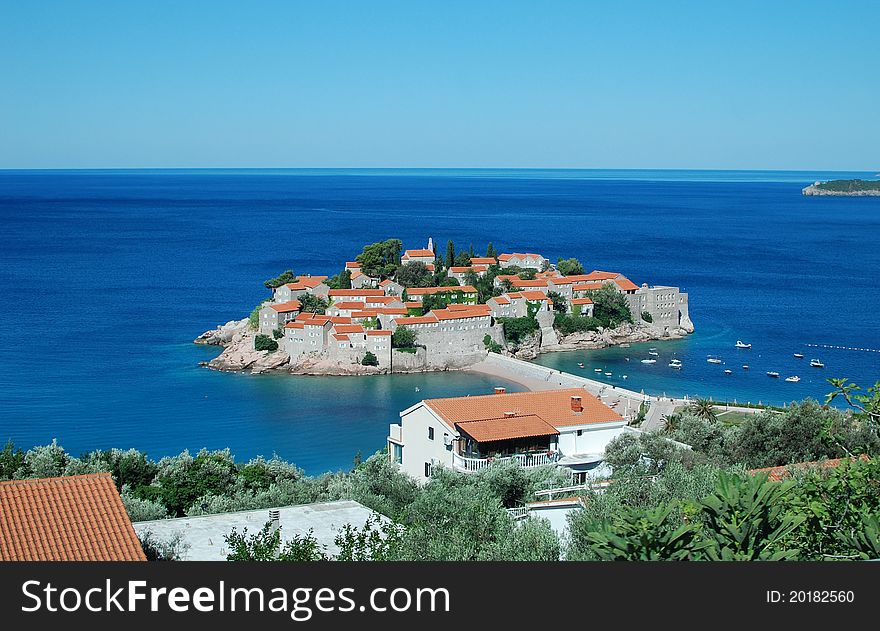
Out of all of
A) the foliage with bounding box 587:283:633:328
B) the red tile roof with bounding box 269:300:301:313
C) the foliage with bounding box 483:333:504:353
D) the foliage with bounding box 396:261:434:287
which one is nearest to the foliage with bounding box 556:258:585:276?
the foliage with bounding box 587:283:633:328

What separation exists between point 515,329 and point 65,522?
45.5 m

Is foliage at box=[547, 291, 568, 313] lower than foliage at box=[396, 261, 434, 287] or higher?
lower

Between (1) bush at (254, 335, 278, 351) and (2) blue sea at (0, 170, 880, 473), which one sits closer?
(2) blue sea at (0, 170, 880, 473)

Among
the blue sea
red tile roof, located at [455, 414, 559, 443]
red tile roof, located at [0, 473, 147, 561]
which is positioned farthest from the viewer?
the blue sea

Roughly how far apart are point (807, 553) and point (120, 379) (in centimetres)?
4249

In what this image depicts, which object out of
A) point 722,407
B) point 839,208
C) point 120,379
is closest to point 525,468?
point 722,407

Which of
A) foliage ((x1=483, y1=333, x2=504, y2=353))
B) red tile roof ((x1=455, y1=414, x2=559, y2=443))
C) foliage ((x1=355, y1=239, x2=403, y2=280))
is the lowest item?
Answer: foliage ((x1=483, y1=333, x2=504, y2=353))

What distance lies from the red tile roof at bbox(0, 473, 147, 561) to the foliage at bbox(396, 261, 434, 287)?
4902cm

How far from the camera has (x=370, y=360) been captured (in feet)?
159

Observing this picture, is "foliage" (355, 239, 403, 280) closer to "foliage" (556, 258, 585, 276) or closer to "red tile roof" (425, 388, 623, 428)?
"foliage" (556, 258, 585, 276)

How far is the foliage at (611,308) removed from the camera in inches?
2250

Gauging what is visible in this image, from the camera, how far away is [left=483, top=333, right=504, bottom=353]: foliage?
51.4 m

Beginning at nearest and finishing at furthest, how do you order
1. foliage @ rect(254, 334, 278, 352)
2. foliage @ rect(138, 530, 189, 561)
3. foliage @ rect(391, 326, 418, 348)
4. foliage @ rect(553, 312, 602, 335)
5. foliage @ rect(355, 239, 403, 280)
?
foliage @ rect(138, 530, 189, 561) → foliage @ rect(391, 326, 418, 348) → foliage @ rect(254, 334, 278, 352) → foliage @ rect(553, 312, 602, 335) → foliage @ rect(355, 239, 403, 280)

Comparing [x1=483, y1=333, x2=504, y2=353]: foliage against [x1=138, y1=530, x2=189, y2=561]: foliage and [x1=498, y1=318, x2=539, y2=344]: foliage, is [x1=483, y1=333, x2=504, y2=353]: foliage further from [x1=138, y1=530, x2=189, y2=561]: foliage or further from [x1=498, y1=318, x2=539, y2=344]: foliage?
[x1=138, y1=530, x2=189, y2=561]: foliage
